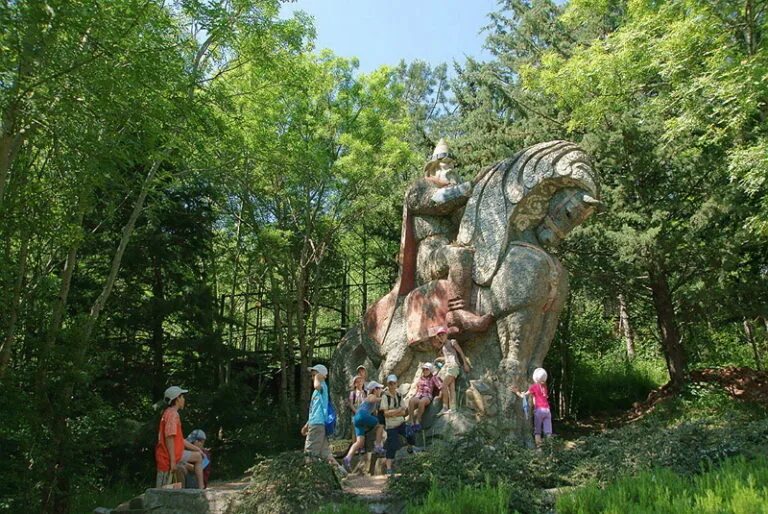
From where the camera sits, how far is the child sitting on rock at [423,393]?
8836 mm

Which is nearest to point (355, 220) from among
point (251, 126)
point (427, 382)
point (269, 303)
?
point (269, 303)

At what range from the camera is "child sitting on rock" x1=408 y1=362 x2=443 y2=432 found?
29.0 feet

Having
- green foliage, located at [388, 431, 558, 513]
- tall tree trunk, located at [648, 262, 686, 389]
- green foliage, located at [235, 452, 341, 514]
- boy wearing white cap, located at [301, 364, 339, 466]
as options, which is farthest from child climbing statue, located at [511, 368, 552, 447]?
tall tree trunk, located at [648, 262, 686, 389]

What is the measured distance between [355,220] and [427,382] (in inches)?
309

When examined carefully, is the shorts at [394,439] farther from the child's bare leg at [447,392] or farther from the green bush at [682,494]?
the green bush at [682,494]

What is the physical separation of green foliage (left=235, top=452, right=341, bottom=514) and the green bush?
6.49 feet

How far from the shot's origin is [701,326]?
17.5 m

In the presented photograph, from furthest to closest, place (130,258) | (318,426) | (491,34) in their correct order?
(491,34) < (130,258) < (318,426)

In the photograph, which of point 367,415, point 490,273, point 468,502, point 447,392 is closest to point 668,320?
point 490,273

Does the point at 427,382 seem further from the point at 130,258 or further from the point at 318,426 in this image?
the point at 130,258

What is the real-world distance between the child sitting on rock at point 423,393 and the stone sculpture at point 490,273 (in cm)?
21

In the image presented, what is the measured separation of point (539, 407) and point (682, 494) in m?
4.25

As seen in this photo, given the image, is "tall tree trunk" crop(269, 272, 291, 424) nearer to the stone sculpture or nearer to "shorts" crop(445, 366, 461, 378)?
the stone sculpture

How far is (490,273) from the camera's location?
9.51 meters
